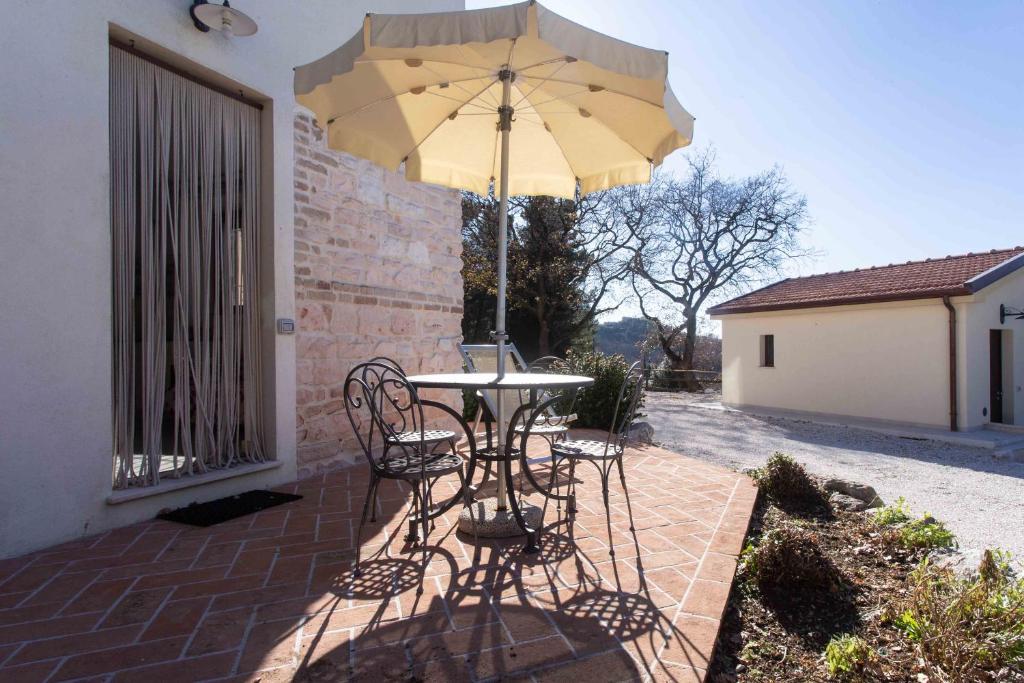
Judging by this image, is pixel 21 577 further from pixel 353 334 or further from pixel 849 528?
pixel 849 528

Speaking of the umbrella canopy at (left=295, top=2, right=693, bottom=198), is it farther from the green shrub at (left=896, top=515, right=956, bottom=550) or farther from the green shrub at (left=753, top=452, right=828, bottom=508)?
the green shrub at (left=896, top=515, right=956, bottom=550)

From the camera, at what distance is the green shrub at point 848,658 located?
1.72m

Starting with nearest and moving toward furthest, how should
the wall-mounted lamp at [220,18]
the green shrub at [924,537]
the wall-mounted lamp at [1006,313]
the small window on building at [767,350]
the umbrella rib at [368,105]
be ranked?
the green shrub at [924,537]
the umbrella rib at [368,105]
the wall-mounted lamp at [220,18]
the wall-mounted lamp at [1006,313]
the small window on building at [767,350]

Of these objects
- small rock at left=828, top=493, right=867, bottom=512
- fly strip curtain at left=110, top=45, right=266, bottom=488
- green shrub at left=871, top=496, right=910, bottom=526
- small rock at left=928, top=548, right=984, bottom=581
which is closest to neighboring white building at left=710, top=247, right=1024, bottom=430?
small rock at left=828, top=493, right=867, bottom=512

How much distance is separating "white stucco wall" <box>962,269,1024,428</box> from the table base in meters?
9.69

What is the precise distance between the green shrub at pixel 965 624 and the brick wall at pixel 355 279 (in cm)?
365

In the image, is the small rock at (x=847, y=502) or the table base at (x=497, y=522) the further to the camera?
the small rock at (x=847, y=502)

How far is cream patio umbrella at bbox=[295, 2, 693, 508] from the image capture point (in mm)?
2146

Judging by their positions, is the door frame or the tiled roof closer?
the tiled roof

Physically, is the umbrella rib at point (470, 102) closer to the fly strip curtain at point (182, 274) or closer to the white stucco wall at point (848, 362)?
the fly strip curtain at point (182, 274)

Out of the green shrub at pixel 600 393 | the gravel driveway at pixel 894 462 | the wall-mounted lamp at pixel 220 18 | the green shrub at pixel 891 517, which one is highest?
the wall-mounted lamp at pixel 220 18

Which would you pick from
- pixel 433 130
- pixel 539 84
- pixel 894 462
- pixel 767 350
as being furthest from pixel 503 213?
pixel 767 350

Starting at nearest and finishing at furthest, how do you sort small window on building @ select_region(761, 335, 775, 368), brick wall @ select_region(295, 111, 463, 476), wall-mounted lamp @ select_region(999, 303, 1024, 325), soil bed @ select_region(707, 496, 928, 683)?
1. soil bed @ select_region(707, 496, 928, 683)
2. brick wall @ select_region(295, 111, 463, 476)
3. wall-mounted lamp @ select_region(999, 303, 1024, 325)
4. small window on building @ select_region(761, 335, 775, 368)

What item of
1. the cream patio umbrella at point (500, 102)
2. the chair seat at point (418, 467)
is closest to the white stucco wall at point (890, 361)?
the cream patio umbrella at point (500, 102)
